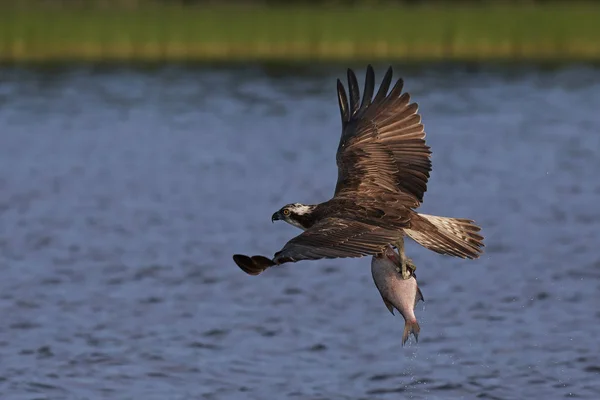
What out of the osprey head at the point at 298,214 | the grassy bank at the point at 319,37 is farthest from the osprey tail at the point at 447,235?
the grassy bank at the point at 319,37

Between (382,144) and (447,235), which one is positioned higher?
(382,144)

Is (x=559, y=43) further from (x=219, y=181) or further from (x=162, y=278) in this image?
(x=162, y=278)

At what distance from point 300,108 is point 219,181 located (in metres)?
8.38

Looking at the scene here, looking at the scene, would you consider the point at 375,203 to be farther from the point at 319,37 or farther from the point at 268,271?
the point at 319,37

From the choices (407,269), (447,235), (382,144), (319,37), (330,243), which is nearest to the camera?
(330,243)

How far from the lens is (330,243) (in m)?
8.42

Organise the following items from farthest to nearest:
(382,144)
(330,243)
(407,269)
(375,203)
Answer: (382,144), (375,203), (407,269), (330,243)

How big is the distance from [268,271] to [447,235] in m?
5.55

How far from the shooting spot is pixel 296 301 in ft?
43.3

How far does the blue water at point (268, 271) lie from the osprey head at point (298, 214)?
5.13 ft

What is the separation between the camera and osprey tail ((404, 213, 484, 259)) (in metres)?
8.90

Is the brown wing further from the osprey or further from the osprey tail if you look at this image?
Answer: the osprey tail

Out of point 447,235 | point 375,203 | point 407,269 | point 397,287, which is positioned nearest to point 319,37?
point 375,203

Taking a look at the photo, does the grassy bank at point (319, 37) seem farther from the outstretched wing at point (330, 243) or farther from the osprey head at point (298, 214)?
the outstretched wing at point (330, 243)
